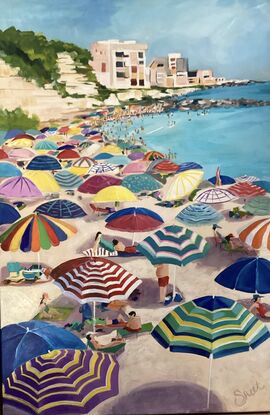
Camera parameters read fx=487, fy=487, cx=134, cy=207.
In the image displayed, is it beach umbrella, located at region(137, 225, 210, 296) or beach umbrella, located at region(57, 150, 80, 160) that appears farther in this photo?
beach umbrella, located at region(57, 150, 80, 160)

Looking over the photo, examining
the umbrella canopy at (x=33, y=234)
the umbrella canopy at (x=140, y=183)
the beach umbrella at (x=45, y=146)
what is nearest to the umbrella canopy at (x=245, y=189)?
the umbrella canopy at (x=140, y=183)

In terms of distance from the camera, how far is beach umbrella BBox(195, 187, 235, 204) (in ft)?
11.2

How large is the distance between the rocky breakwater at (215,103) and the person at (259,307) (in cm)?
133

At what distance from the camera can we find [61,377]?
316cm

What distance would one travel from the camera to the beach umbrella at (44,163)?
137 inches

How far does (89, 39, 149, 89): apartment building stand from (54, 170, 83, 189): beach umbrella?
68cm

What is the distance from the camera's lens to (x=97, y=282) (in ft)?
10.6

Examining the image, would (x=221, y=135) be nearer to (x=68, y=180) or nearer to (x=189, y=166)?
(x=189, y=166)

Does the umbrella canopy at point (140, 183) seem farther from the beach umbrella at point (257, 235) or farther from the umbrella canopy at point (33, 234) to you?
the beach umbrella at point (257, 235)

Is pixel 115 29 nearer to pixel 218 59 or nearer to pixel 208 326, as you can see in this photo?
pixel 218 59

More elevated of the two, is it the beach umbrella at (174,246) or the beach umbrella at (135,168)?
the beach umbrella at (135,168)

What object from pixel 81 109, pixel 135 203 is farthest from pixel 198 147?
pixel 81 109

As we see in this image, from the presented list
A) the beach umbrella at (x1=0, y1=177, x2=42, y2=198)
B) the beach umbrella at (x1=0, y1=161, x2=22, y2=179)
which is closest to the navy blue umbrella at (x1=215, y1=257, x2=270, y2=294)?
the beach umbrella at (x1=0, y1=177, x2=42, y2=198)

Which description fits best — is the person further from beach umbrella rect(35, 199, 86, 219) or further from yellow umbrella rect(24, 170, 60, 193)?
yellow umbrella rect(24, 170, 60, 193)
